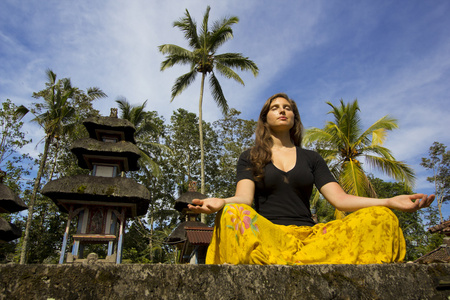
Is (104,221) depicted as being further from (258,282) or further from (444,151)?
(444,151)

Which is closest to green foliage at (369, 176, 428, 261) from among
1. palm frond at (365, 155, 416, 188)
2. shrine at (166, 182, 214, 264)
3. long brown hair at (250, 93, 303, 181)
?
palm frond at (365, 155, 416, 188)

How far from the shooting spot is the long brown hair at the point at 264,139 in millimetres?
Result: 2244

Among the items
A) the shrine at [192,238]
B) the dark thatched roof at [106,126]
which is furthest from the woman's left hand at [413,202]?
the dark thatched roof at [106,126]

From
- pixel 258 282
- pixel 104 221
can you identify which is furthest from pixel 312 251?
pixel 104 221

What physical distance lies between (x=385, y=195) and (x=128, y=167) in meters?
27.5

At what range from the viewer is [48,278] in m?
1.02

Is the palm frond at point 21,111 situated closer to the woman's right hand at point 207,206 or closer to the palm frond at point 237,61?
the palm frond at point 237,61

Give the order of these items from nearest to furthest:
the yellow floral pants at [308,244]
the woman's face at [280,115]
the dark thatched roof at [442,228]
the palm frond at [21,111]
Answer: the yellow floral pants at [308,244], the woman's face at [280,115], the dark thatched roof at [442,228], the palm frond at [21,111]

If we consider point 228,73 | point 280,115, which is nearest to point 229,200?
point 280,115

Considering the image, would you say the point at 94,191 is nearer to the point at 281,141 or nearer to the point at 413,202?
the point at 281,141

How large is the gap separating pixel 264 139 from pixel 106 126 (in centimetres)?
1219

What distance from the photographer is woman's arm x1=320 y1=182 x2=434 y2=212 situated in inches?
66.0

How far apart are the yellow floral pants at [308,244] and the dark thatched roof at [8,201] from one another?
13917 millimetres

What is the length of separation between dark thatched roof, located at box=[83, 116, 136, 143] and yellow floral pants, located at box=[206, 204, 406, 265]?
12.6 meters
